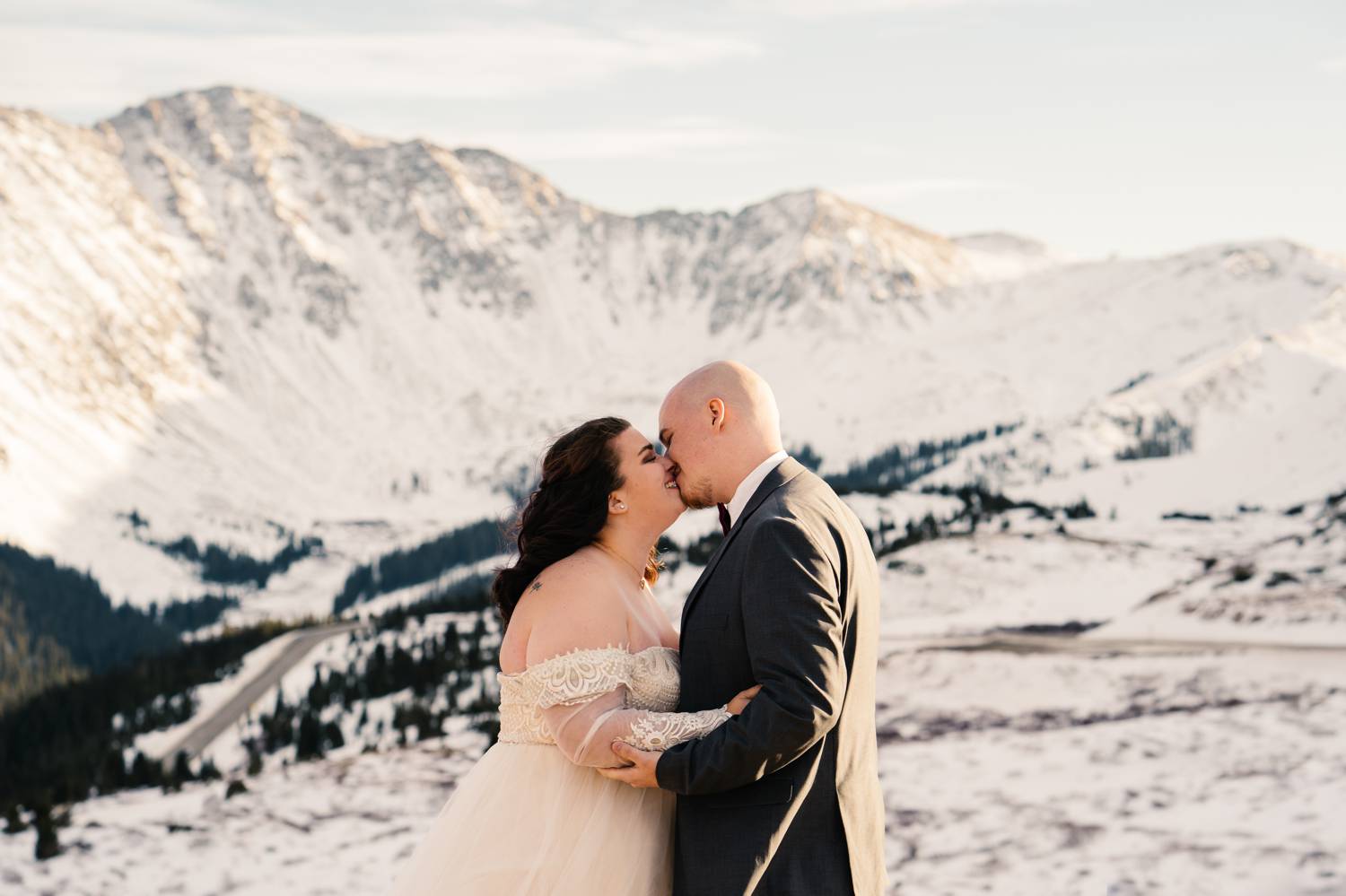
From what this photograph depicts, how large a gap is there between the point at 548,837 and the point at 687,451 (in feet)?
9.00

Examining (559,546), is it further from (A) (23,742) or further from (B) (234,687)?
(A) (23,742)

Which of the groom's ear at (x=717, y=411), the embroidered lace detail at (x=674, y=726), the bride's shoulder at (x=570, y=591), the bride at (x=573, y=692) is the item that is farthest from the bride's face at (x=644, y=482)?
the embroidered lace detail at (x=674, y=726)

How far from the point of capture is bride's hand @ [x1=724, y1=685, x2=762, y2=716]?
7270mm

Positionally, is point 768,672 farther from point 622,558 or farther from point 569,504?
point 569,504

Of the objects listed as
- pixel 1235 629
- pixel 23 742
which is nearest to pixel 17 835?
pixel 1235 629

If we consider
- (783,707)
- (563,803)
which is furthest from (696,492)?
(563,803)

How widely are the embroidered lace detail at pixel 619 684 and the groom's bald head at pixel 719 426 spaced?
Result: 1129 millimetres

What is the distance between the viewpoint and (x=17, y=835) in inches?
899

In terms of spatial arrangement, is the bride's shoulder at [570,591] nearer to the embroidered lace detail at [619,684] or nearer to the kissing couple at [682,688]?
the kissing couple at [682,688]

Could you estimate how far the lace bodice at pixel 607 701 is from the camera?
24.6ft

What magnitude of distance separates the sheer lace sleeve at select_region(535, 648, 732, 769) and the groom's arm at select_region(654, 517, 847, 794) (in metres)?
0.48

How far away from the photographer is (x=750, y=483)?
7.94 m

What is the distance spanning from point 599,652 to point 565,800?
1.15 metres

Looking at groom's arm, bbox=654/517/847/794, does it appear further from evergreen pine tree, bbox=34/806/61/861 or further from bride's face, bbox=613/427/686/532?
evergreen pine tree, bbox=34/806/61/861
